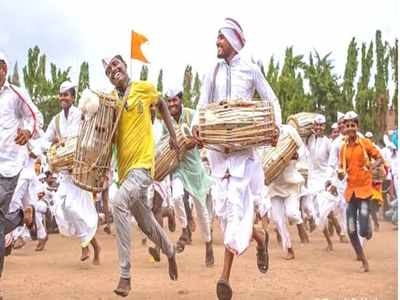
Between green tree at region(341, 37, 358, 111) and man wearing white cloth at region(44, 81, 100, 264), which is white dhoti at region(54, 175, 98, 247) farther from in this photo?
green tree at region(341, 37, 358, 111)

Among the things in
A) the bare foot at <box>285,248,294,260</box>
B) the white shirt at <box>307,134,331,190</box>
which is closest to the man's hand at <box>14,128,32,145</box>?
the bare foot at <box>285,248,294,260</box>

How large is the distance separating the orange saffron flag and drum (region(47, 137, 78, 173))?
5.34 ft

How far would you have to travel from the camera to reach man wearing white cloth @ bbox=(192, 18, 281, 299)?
6363 millimetres

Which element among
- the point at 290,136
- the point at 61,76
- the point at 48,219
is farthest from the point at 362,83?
the point at 290,136

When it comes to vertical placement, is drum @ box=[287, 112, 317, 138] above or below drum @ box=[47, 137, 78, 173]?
above

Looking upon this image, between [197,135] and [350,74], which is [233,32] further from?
[350,74]

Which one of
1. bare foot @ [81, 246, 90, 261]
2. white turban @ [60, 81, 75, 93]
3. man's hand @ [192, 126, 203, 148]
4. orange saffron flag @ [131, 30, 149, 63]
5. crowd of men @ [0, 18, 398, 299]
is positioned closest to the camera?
crowd of men @ [0, 18, 398, 299]

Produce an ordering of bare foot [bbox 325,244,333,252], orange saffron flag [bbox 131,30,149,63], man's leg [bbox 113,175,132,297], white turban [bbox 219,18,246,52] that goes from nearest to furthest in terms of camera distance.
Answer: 1. man's leg [bbox 113,175,132,297]
2. white turban [bbox 219,18,246,52]
3. orange saffron flag [bbox 131,30,149,63]
4. bare foot [bbox 325,244,333,252]

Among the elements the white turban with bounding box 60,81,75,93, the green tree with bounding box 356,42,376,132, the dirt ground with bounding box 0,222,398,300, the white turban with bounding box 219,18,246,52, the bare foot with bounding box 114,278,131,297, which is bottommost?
the dirt ground with bounding box 0,222,398,300

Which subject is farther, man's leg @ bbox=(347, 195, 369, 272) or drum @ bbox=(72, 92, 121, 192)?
man's leg @ bbox=(347, 195, 369, 272)

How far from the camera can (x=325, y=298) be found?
20.5 feet

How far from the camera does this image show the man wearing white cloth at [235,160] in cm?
636

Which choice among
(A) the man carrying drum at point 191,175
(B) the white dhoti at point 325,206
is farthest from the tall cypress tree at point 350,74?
(A) the man carrying drum at point 191,175

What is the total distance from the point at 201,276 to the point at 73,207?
2.11 m
